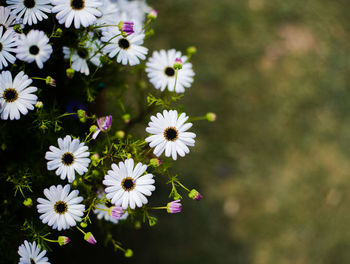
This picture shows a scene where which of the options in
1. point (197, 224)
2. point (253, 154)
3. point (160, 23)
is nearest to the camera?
point (197, 224)

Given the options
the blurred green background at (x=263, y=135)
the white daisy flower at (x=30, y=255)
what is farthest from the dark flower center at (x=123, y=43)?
the blurred green background at (x=263, y=135)

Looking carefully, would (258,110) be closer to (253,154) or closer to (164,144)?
(253,154)

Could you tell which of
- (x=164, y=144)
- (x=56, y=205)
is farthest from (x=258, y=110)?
(x=56, y=205)

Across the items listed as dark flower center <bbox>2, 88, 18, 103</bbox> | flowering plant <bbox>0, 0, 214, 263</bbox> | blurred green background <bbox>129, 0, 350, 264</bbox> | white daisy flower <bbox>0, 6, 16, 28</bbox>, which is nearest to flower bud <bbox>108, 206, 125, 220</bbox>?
flowering plant <bbox>0, 0, 214, 263</bbox>

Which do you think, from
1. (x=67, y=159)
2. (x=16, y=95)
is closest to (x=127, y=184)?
(x=67, y=159)

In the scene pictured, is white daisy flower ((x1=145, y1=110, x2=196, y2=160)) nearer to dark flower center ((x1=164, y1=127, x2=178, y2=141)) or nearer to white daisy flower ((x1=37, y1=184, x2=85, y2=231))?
dark flower center ((x1=164, y1=127, x2=178, y2=141))
